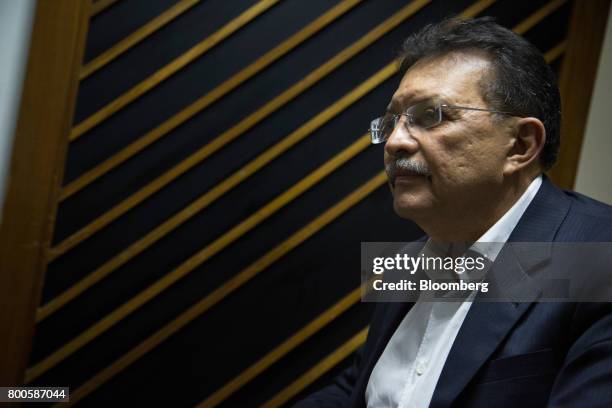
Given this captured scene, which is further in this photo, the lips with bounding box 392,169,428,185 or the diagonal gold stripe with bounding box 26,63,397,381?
the diagonal gold stripe with bounding box 26,63,397,381

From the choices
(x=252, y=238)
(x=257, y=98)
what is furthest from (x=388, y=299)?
(x=257, y=98)

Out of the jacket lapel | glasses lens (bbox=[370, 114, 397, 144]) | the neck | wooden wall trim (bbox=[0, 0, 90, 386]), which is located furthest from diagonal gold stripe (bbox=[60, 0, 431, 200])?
the jacket lapel

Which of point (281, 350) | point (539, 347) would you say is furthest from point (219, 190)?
point (539, 347)

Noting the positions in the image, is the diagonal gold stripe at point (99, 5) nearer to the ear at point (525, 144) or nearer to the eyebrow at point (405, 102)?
the eyebrow at point (405, 102)

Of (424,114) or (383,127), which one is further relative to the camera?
(383,127)

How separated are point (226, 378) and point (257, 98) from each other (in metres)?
0.86

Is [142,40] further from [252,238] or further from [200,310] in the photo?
[200,310]

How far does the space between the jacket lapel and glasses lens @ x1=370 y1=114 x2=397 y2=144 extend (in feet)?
1.14

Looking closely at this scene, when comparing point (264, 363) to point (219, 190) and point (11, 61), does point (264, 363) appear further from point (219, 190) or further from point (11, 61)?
point (11, 61)

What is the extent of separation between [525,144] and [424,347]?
→ 0.47 meters

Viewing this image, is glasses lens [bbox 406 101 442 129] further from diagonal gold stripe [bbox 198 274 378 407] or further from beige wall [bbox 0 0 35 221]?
beige wall [bbox 0 0 35 221]

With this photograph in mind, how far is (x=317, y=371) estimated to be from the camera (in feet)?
5.64

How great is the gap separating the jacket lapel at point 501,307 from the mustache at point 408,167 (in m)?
0.22

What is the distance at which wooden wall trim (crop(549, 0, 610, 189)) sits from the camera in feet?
5.84
